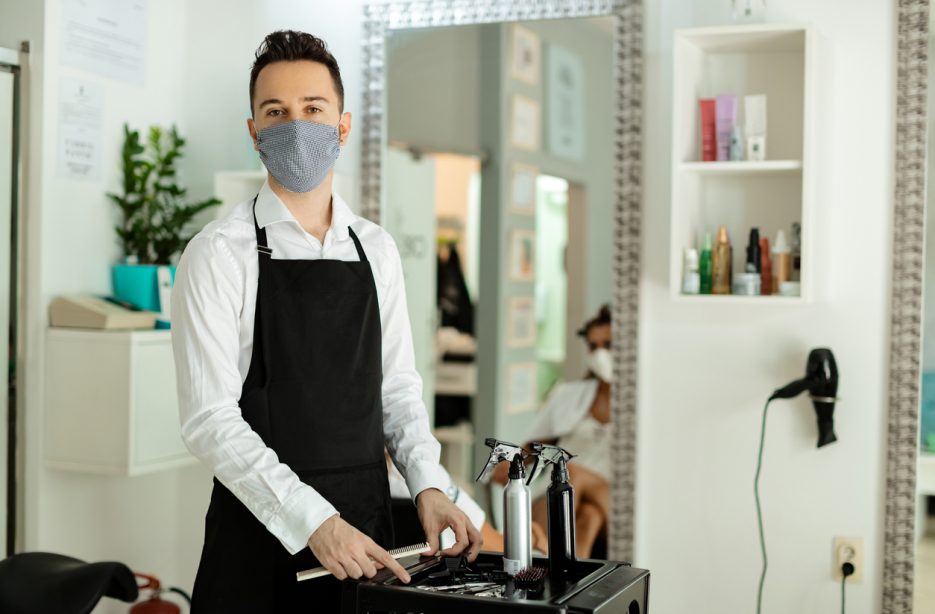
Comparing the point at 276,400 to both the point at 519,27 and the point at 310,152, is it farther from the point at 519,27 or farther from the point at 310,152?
the point at 519,27

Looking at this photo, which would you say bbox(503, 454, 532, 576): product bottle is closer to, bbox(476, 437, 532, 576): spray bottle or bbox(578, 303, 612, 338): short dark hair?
bbox(476, 437, 532, 576): spray bottle

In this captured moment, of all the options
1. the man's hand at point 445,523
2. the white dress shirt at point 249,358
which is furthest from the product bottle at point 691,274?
the man's hand at point 445,523

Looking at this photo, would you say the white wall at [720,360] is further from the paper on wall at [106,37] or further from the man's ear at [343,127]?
the man's ear at [343,127]


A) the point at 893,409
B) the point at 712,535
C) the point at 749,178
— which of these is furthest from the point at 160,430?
→ the point at 893,409

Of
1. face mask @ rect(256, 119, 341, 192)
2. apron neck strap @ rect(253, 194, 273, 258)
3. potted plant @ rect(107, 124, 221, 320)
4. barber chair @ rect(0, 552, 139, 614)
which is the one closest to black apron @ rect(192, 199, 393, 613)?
apron neck strap @ rect(253, 194, 273, 258)

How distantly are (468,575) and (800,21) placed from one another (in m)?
1.78

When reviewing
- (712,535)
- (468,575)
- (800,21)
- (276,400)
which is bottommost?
(712,535)

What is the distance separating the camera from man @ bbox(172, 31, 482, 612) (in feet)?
5.27

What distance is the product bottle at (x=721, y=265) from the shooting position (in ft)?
8.54

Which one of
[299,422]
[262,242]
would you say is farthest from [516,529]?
[262,242]

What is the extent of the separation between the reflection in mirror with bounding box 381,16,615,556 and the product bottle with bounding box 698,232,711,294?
0.29 meters

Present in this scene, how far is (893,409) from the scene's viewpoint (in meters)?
2.57

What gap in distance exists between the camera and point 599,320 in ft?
9.25

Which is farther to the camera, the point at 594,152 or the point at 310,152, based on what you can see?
the point at 594,152
